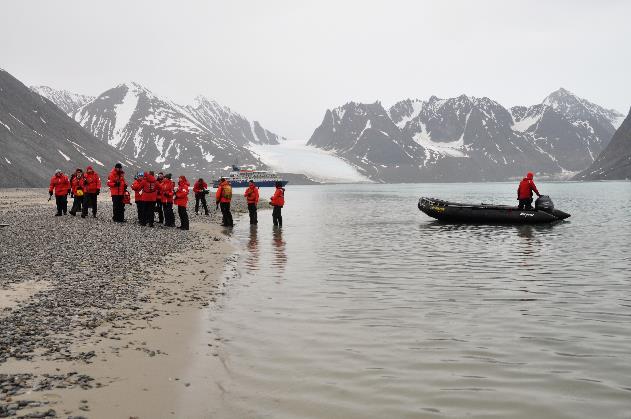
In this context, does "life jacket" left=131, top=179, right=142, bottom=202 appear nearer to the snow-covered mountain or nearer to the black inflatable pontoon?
the black inflatable pontoon

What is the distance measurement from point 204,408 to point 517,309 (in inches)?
297

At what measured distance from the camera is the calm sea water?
21.8 feet

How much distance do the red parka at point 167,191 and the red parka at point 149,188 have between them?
0.49m

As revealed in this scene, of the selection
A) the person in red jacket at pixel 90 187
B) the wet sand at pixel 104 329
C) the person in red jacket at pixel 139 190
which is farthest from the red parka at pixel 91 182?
the wet sand at pixel 104 329

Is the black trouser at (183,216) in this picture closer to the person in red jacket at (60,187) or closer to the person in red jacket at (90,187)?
the person in red jacket at (90,187)

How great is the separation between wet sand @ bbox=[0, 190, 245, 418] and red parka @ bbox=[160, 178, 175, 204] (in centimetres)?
787

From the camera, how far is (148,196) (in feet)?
84.6

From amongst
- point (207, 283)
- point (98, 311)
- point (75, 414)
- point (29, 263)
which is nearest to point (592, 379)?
point (75, 414)

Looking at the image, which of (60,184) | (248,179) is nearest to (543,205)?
(60,184)

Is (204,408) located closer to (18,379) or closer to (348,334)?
(18,379)

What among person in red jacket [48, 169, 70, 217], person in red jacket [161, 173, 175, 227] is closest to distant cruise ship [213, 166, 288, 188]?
person in red jacket [48, 169, 70, 217]

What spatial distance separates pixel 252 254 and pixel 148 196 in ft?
27.0

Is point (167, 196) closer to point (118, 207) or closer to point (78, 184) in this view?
point (118, 207)

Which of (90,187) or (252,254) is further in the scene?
(90,187)
